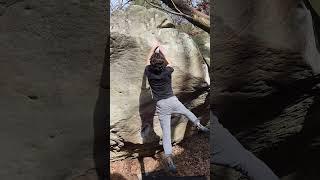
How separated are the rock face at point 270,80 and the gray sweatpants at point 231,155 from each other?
39mm

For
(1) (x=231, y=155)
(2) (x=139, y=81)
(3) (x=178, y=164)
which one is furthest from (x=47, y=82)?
(3) (x=178, y=164)

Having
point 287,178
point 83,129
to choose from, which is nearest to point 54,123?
point 83,129

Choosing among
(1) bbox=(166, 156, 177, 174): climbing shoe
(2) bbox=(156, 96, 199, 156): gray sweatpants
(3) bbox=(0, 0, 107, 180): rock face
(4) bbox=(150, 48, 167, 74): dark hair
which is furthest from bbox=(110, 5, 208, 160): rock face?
(3) bbox=(0, 0, 107, 180): rock face

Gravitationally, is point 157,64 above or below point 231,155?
above

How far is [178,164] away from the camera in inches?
229

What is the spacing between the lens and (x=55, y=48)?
2342mm

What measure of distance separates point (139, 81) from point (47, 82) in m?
3.34

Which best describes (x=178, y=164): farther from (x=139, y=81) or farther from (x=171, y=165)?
(x=139, y=81)

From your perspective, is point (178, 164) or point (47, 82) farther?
point (178, 164)

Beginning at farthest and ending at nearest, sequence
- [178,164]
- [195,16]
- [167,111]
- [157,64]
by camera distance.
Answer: [178,164] < [195,16] < [167,111] < [157,64]

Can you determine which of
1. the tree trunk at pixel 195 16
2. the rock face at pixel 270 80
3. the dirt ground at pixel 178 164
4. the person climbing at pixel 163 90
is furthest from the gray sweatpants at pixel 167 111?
the rock face at pixel 270 80

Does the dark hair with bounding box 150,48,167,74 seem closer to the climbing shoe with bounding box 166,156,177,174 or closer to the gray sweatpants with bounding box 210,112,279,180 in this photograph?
the climbing shoe with bounding box 166,156,177,174

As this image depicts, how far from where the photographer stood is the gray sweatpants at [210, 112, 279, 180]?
2.40 metres

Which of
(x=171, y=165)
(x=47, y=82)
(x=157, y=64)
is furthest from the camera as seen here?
(x=171, y=165)
